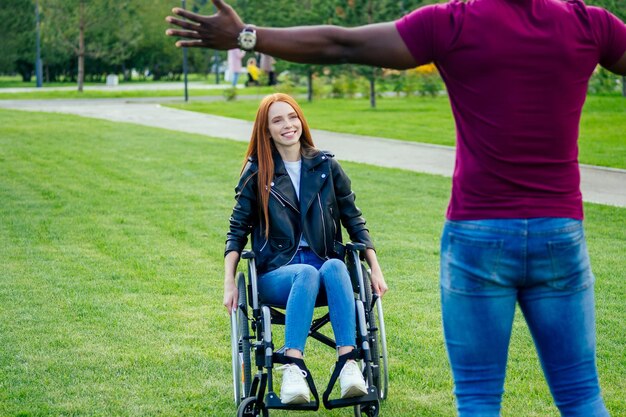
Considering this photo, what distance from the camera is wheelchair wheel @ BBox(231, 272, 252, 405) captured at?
4.88 metres

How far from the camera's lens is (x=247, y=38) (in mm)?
3016

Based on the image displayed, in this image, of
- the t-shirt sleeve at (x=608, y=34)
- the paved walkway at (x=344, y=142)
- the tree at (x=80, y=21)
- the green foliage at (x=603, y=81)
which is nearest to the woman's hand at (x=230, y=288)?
the t-shirt sleeve at (x=608, y=34)

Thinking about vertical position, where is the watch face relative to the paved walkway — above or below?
above

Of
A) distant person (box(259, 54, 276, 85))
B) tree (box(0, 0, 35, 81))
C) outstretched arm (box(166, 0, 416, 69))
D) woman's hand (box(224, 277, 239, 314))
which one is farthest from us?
tree (box(0, 0, 35, 81))

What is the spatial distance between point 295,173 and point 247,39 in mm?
2223

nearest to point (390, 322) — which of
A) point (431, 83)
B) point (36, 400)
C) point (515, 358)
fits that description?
point (515, 358)

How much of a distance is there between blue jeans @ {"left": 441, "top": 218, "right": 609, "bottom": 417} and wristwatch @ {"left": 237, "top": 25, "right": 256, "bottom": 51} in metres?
0.76

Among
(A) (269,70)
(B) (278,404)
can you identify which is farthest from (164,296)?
(A) (269,70)

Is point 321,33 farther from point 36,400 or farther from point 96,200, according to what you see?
point 96,200

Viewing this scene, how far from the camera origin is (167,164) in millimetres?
15500

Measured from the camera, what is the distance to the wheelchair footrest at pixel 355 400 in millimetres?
4680

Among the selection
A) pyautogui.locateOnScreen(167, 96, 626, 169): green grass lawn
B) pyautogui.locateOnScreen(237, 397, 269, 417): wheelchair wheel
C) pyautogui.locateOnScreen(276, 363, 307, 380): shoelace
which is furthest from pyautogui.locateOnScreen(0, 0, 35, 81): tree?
pyautogui.locateOnScreen(276, 363, 307, 380): shoelace

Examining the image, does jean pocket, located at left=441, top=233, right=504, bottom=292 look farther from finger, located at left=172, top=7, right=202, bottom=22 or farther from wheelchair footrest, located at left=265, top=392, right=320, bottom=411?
wheelchair footrest, located at left=265, top=392, right=320, bottom=411

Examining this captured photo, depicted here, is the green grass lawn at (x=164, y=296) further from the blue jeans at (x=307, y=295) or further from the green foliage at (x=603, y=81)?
the green foliage at (x=603, y=81)
